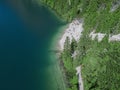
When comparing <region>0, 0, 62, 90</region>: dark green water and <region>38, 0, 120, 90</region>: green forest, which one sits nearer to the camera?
<region>38, 0, 120, 90</region>: green forest

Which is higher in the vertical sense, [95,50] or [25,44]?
[25,44]

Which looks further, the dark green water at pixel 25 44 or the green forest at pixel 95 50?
the dark green water at pixel 25 44

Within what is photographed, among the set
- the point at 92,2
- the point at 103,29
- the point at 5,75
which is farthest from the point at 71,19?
the point at 5,75

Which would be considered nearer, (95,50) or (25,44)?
(95,50)
